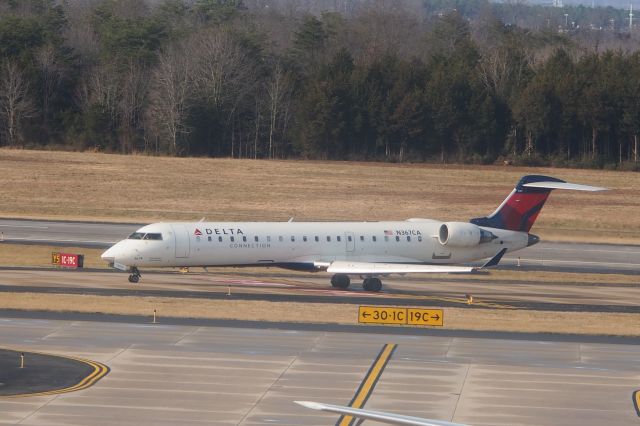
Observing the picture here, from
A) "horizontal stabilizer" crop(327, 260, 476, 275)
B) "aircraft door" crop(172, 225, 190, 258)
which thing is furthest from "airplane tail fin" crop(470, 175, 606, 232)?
"aircraft door" crop(172, 225, 190, 258)

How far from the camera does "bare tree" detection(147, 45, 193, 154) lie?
113 m

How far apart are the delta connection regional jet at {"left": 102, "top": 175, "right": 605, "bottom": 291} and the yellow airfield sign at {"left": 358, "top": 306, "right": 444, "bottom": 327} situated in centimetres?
674

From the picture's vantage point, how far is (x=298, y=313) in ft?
137

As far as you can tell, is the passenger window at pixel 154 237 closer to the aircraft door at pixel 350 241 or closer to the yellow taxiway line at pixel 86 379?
the aircraft door at pixel 350 241

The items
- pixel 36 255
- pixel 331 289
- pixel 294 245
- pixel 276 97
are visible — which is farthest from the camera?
pixel 276 97

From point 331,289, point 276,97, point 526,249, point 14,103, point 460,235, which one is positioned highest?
point 276,97

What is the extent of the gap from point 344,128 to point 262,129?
31.5 ft

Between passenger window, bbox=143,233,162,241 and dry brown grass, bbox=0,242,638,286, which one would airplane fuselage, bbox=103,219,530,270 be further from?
dry brown grass, bbox=0,242,638,286

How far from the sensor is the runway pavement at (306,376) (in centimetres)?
2705

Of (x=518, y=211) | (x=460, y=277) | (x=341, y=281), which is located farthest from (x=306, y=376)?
(x=460, y=277)

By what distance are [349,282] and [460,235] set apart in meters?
5.47

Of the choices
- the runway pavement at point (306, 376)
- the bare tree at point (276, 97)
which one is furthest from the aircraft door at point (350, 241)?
the bare tree at point (276, 97)

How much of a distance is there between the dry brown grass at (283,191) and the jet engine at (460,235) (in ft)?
81.9

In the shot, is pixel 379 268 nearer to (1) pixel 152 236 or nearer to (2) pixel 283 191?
(1) pixel 152 236
